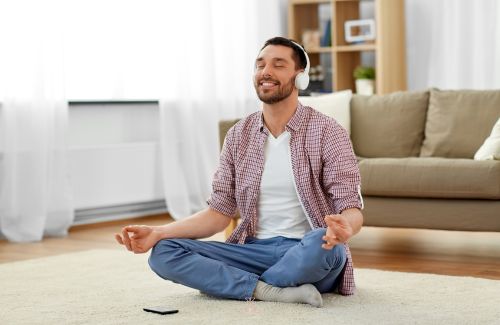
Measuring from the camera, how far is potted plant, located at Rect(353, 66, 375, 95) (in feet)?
22.5

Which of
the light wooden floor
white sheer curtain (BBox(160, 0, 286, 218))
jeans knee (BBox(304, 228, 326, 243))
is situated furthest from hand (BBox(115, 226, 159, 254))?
white sheer curtain (BBox(160, 0, 286, 218))

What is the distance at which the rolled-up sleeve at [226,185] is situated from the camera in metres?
3.04

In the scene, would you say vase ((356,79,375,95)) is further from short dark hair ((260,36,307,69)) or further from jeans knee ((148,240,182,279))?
jeans knee ((148,240,182,279))

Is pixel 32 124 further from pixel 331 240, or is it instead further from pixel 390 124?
pixel 331 240

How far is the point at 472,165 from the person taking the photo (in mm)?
4012

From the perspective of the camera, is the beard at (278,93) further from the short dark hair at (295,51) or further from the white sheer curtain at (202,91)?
the white sheer curtain at (202,91)

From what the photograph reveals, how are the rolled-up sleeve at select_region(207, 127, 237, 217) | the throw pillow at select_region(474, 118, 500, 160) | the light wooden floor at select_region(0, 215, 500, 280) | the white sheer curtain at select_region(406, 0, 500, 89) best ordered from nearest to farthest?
the rolled-up sleeve at select_region(207, 127, 237, 217)
the light wooden floor at select_region(0, 215, 500, 280)
the throw pillow at select_region(474, 118, 500, 160)
the white sheer curtain at select_region(406, 0, 500, 89)

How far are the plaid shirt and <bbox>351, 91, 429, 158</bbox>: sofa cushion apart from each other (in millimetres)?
1895

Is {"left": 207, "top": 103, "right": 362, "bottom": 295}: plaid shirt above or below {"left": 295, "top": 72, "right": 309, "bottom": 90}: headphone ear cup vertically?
below

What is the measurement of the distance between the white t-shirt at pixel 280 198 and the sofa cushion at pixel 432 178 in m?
1.28

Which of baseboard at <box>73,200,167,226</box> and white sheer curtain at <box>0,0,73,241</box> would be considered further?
baseboard at <box>73,200,167,226</box>

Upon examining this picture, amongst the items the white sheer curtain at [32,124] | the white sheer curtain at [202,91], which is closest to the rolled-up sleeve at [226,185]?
the white sheer curtain at [32,124]

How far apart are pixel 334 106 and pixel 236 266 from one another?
211cm

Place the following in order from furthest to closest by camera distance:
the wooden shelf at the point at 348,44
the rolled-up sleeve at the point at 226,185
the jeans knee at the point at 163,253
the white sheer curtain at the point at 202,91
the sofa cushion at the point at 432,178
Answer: the wooden shelf at the point at 348,44
the white sheer curtain at the point at 202,91
the sofa cushion at the point at 432,178
the rolled-up sleeve at the point at 226,185
the jeans knee at the point at 163,253
